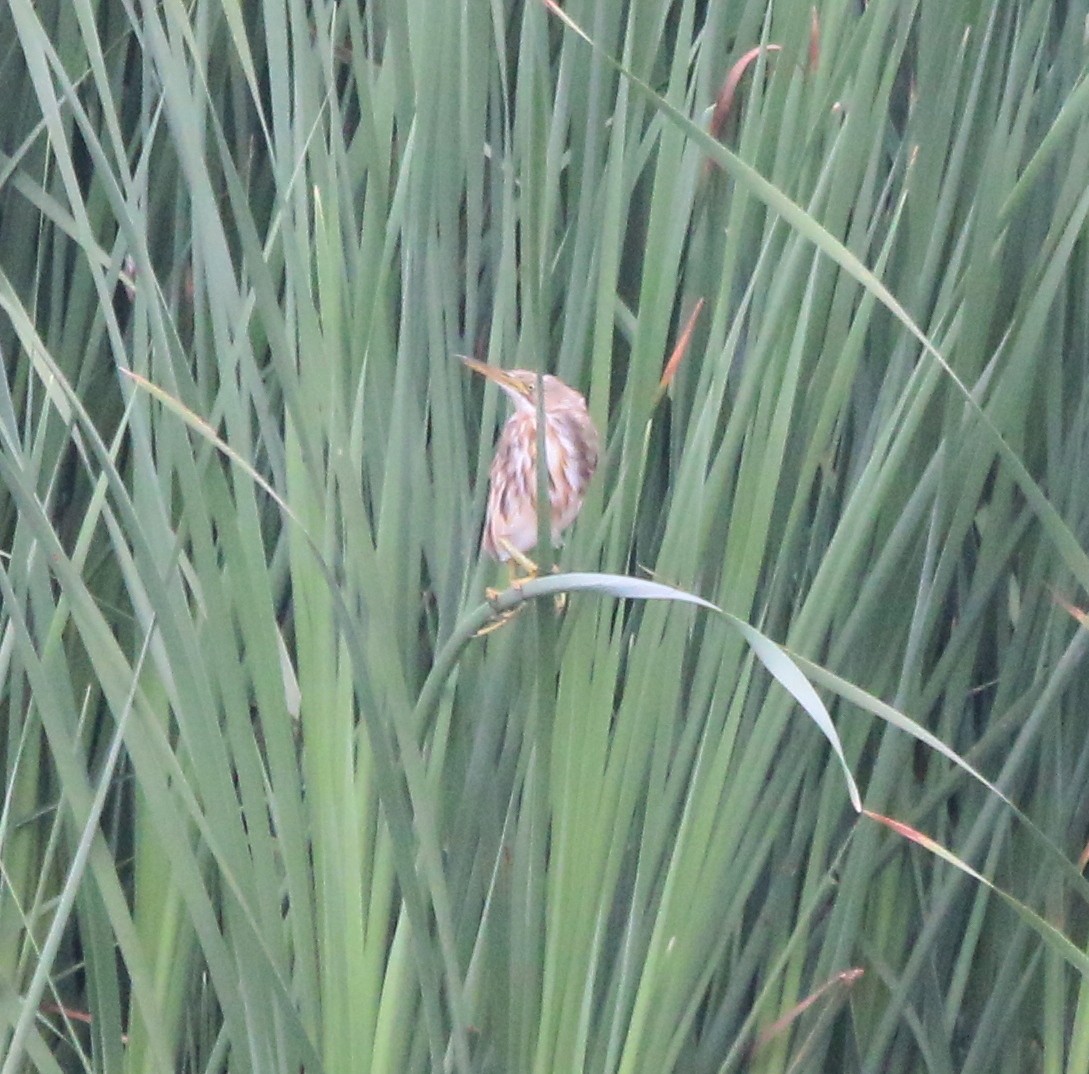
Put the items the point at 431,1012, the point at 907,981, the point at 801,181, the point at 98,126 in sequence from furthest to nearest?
the point at 98,126 < the point at 907,981 < the point at 801,181 < the point at 431,1012

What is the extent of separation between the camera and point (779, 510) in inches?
32.8

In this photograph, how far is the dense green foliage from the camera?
2.20 feet

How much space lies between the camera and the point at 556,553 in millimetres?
779

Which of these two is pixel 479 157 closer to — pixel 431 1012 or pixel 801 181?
pixel 801 181

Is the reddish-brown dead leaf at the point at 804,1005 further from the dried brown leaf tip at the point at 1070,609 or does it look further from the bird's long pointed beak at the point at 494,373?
the bird's long pointed beak at the point at 494,373

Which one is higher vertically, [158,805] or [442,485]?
[442,485]

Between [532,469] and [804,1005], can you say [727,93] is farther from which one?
[804,1005]

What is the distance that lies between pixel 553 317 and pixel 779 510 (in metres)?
0.19

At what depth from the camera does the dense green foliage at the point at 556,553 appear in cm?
67

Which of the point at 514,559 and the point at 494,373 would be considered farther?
the point at 514,559

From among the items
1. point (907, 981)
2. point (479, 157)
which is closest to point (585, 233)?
point (479, 157)

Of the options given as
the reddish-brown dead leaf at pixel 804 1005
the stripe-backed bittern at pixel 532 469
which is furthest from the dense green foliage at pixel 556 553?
the stripe-backed bittern at pixel 532 469

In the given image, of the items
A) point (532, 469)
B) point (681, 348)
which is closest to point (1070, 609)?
point (681, 348)

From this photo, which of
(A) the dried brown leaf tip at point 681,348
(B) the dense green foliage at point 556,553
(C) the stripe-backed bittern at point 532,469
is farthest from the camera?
(C) the stripe-backed bittern at point 532,469
